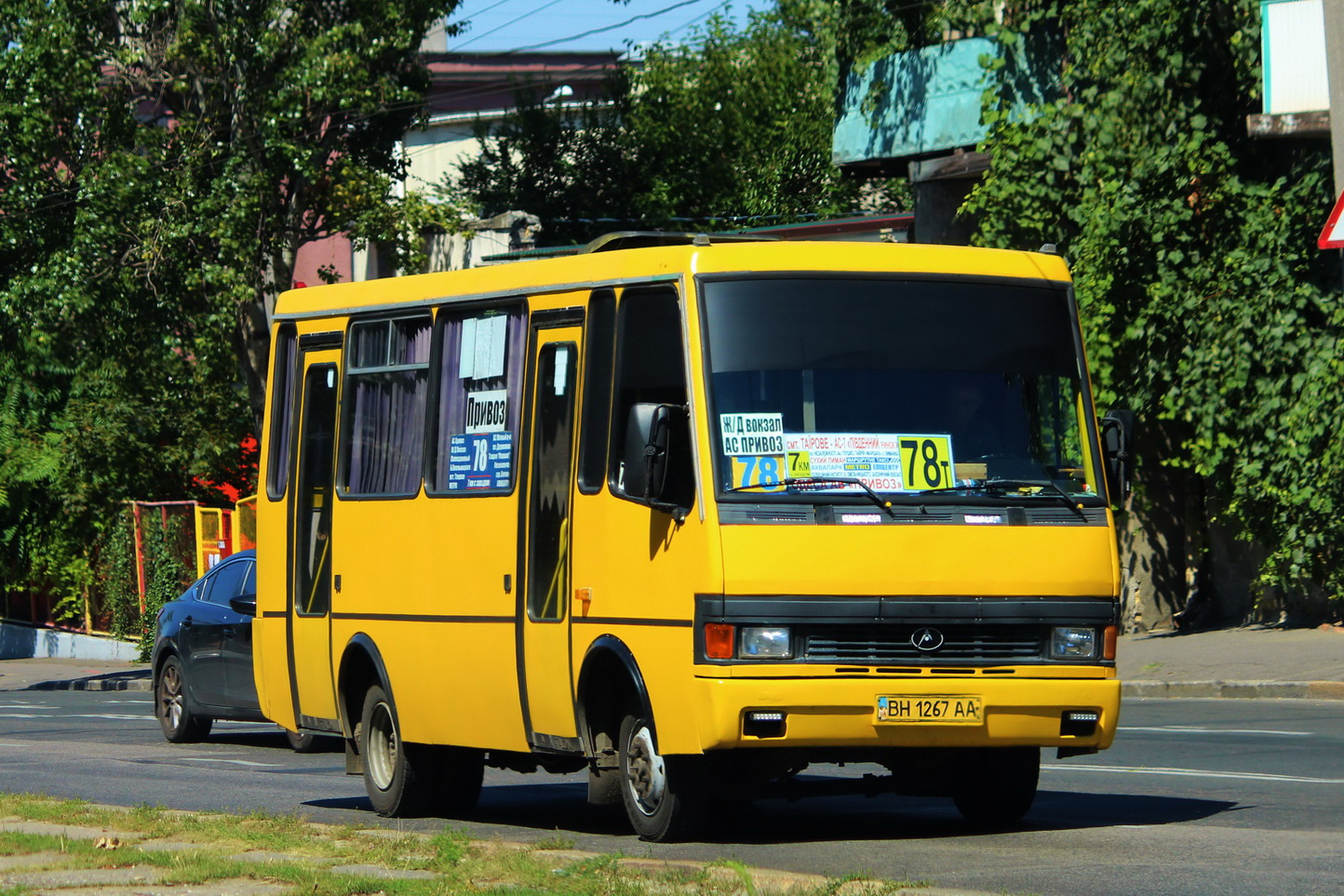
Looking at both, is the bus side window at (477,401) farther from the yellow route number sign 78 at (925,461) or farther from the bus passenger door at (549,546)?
the yellow route number sign 78 at (925,461)

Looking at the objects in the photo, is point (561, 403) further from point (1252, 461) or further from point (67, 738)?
point (1252, 461)

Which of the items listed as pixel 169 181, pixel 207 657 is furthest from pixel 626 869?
pixel 169 181

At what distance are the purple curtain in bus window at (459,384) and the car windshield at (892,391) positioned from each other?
5.21 feet

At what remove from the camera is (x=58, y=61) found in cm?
3294

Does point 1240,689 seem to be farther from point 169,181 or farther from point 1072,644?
point 169,181

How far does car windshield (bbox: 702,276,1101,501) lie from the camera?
9242 millimetres

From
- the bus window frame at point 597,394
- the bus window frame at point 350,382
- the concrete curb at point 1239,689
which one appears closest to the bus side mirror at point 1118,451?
the bus window frame at point 597,394

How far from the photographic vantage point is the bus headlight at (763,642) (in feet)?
29.3

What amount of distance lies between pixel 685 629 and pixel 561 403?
1735 millimetres

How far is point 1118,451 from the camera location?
9.89m

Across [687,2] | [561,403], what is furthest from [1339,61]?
[687,2]

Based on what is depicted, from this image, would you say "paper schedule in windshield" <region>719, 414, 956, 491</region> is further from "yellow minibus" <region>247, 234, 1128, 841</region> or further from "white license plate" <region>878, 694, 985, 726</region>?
"white license plate" <region>878, 694, 985, 726</region>

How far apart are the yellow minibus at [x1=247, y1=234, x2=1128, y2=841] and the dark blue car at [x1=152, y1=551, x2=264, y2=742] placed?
7.13 meters

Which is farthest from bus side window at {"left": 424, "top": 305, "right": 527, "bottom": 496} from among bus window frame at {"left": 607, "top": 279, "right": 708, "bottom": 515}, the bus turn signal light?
the bus turn signal light
